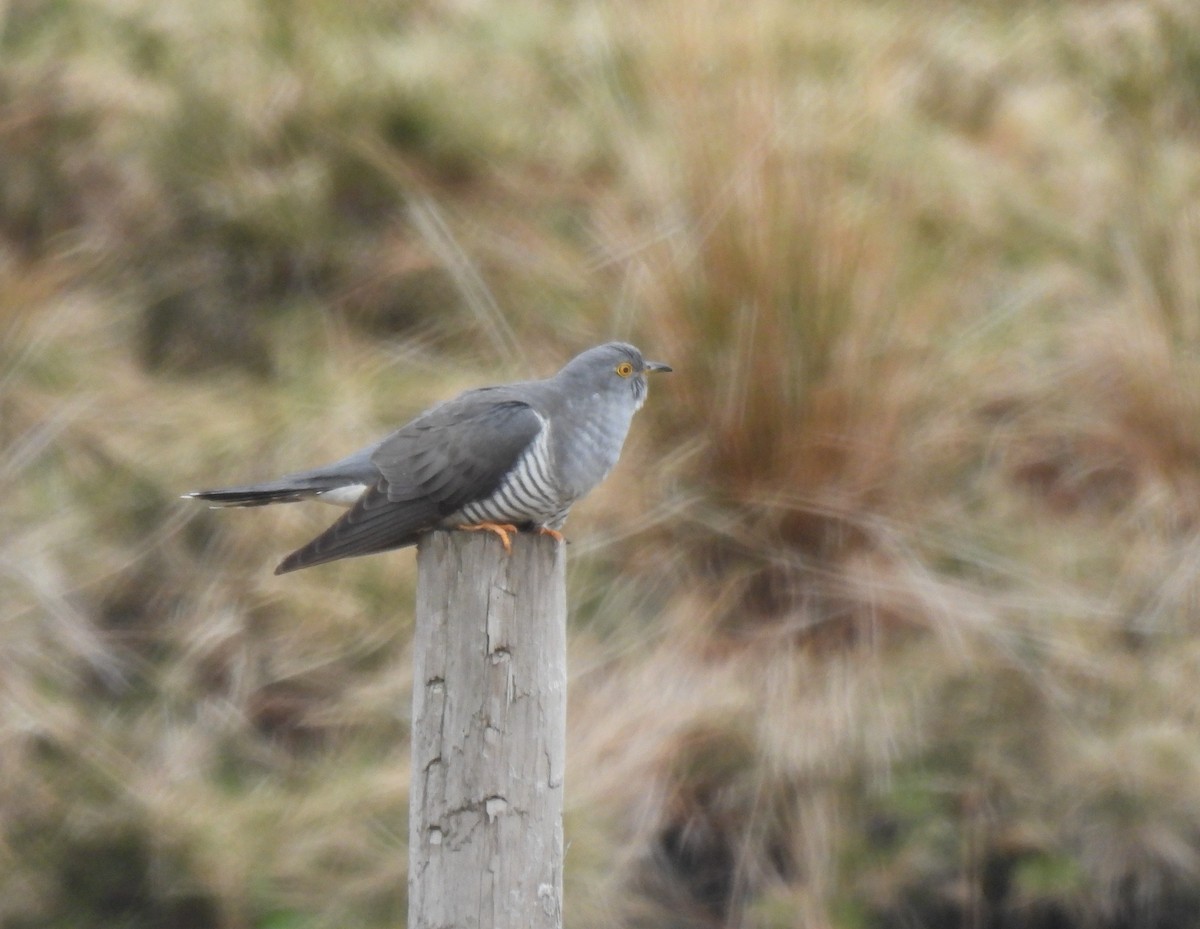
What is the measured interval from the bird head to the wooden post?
93 cm

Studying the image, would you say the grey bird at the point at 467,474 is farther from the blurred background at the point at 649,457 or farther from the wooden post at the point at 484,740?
the blurred background at the point at 649,457

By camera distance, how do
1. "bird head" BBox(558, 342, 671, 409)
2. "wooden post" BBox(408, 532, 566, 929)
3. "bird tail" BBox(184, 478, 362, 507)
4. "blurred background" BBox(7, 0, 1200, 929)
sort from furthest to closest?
"blurred background" BBox(7, 0, 1200, 929) → "bird head" BBox(558, 342, 671, 409) → "bird tail" BBox(184, 478, 362, 507) → "wooden post" BBox(408, 532, 566, 929)

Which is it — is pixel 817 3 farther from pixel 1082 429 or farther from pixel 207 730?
pixel 207 730

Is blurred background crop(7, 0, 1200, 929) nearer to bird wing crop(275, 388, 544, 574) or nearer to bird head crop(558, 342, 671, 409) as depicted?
bird head crop(558, 342, 671, 409)

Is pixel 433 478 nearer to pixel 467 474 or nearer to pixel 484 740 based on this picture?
pixel 467 474

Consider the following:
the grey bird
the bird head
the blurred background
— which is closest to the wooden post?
the grey bird

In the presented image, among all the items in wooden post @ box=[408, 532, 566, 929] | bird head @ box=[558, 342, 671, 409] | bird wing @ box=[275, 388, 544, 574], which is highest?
bird head @ box=[558, 342, 671, 409]

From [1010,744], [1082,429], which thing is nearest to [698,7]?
[1082,429]

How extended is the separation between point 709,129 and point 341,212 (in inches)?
57.6

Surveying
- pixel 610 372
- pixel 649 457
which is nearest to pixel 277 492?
pixel 610 372

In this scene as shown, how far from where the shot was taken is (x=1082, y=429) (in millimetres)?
4793

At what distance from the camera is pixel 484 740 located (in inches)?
87.4

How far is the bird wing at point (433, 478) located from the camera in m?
2.86

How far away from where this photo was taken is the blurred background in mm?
3848
